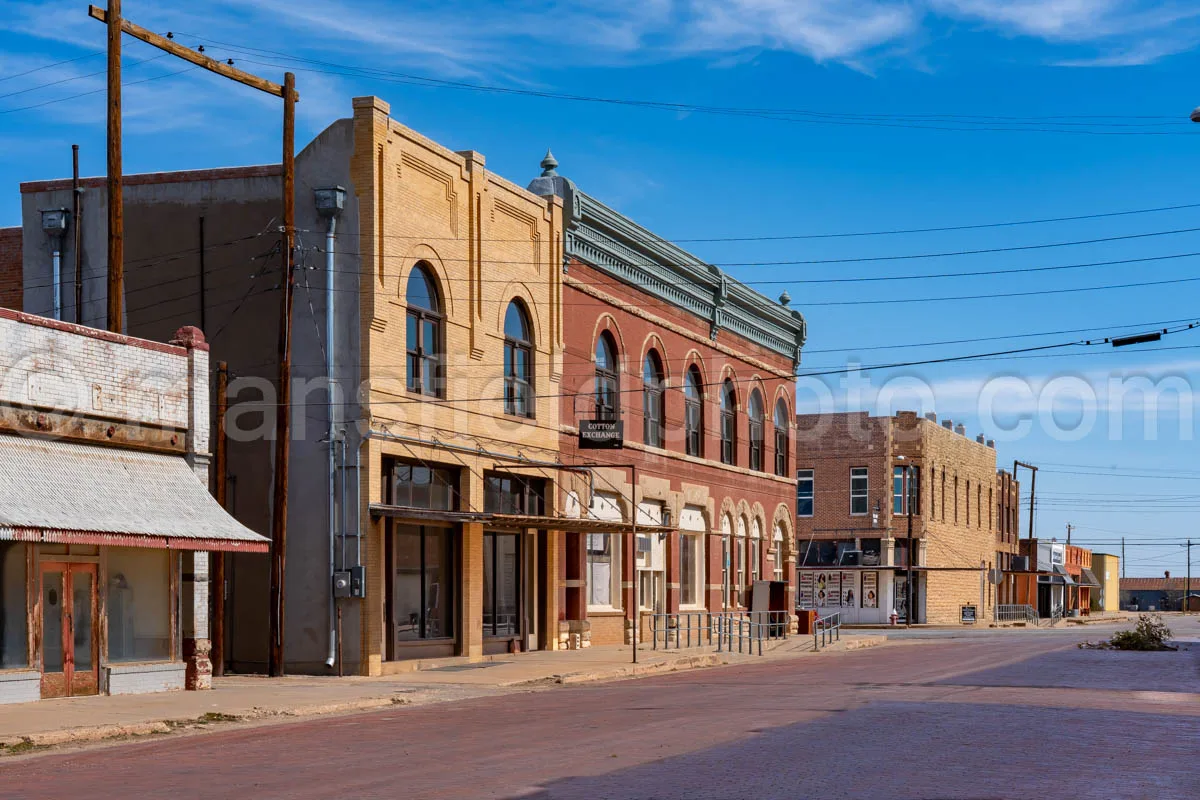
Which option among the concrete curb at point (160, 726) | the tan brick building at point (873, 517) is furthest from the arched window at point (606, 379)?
the tan brick building at point (873, 517)

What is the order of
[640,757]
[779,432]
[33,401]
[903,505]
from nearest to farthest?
[640,757] → [33,401] → [779,432] → [903,505]

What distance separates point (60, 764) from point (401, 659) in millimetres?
14476

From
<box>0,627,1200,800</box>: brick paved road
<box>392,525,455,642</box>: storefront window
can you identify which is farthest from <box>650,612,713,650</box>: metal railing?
<box>0,627,1200,800</box>: brick paved road

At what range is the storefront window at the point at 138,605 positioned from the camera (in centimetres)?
2289

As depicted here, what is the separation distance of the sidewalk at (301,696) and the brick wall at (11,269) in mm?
10251

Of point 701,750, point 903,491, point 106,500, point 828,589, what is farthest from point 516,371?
point 828,589

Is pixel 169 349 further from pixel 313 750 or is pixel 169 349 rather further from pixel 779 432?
pixel 779 432

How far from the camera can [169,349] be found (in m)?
24.2

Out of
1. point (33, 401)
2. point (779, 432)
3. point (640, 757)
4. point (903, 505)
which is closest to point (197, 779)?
point (640, 757)

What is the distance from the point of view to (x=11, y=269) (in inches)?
1254

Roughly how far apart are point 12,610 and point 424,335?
11251 millimetres

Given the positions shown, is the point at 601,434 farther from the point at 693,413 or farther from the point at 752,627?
the point at 693,413

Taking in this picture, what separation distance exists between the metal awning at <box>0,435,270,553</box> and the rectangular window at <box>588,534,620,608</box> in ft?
48.7

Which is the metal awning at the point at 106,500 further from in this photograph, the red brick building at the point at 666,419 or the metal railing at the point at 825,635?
the metal railing at the point at 825,635
